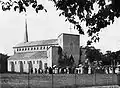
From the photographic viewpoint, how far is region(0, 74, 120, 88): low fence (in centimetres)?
2505

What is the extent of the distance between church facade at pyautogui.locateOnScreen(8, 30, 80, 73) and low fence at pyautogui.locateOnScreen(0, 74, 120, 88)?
4462 centimetres

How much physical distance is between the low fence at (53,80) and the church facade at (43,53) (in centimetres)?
4462

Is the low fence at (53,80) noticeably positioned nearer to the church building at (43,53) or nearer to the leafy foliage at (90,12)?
the leafy foliage at (90,12)

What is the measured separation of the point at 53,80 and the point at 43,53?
6561 cm

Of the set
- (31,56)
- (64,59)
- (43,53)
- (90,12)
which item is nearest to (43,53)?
(43,53)

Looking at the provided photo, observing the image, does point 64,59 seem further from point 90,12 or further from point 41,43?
point 90,12

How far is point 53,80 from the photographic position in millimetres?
28531

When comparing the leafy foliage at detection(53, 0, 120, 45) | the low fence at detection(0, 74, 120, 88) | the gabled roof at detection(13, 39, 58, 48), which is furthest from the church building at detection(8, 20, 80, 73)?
the leafy foliage at detection(53, 0, 120, 45)

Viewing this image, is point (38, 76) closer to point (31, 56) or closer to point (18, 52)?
point (31, 56)

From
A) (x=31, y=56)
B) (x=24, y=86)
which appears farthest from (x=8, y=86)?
(x=31, y=56)

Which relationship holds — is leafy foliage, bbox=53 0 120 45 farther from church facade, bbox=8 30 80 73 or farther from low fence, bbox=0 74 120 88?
church facade, bbox=8 30 80 73

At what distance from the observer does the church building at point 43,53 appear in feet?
284

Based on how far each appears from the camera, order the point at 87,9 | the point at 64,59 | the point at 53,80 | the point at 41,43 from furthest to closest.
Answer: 1. the point at 41,43
2. the point at 64,59
3. the point at 53,80
4. the point at 87,9

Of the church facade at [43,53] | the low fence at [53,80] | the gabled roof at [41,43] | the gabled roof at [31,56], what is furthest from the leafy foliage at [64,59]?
the low fence at [53,80]
